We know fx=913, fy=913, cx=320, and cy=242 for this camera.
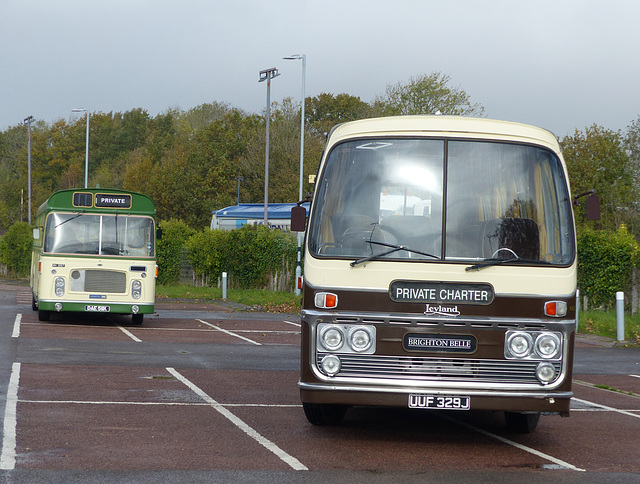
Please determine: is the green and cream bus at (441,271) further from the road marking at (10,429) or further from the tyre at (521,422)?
the road marking at (10,429)

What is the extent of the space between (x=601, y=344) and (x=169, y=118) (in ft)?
279

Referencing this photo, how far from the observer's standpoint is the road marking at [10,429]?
6893 millimetres

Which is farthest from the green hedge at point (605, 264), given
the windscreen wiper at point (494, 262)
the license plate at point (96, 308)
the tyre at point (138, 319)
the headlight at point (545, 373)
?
the headlight at point (545, 373)

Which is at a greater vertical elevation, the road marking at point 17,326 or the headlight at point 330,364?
the headlight at point 330,364

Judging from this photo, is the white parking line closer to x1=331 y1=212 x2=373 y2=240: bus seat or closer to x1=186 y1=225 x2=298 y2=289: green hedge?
x1=331 y1=212 x2=373 y2=240: bus seat

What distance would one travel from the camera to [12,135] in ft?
343

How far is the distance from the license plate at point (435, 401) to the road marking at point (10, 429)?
316 cm

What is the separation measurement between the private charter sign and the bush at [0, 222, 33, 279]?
47659mm

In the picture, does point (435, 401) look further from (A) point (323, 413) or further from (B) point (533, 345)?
(A) point (323, 413)

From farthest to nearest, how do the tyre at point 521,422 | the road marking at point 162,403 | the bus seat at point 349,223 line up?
1. the road marking at point 162,403
2. the tyre at point 521,422
3. the bus seat at point 349,223

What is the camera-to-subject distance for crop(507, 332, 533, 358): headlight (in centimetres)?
765

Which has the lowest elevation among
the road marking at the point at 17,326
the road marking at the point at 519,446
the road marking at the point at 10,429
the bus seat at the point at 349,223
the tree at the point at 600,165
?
the road marking at the point at 519,446

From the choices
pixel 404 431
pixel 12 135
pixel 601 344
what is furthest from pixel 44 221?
pixel 12 135

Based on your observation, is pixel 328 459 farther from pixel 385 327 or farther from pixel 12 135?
pixel 12 135
